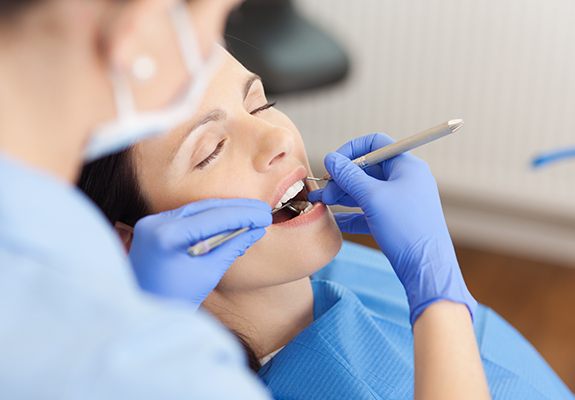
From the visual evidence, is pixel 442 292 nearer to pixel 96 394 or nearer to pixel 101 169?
pixel 101 169

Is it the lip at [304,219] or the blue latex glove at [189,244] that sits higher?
the blue latex glove at [189,244]

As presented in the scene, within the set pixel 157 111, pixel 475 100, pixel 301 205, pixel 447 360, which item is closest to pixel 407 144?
pixel 301 205

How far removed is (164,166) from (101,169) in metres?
0.09

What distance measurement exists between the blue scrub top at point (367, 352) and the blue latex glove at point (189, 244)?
22cm

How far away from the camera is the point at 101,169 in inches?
55.7

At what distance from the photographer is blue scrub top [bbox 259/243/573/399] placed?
1.47 metres

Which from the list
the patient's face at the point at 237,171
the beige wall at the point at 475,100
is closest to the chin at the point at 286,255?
the patient's face at the point at 237,171

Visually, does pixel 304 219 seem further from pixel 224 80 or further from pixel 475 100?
pixel 475 100

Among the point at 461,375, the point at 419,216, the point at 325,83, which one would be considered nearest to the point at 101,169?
the point at 419,216

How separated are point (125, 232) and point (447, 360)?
21.2 inches

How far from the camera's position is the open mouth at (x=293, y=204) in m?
1.50

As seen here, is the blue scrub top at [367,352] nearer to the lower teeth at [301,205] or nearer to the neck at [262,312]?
the neck at [262,312]

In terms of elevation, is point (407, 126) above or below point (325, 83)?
below

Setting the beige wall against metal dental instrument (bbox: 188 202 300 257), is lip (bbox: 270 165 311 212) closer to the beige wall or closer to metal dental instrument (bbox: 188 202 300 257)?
metal dental instrument (bbox: 188 202 300 257)
